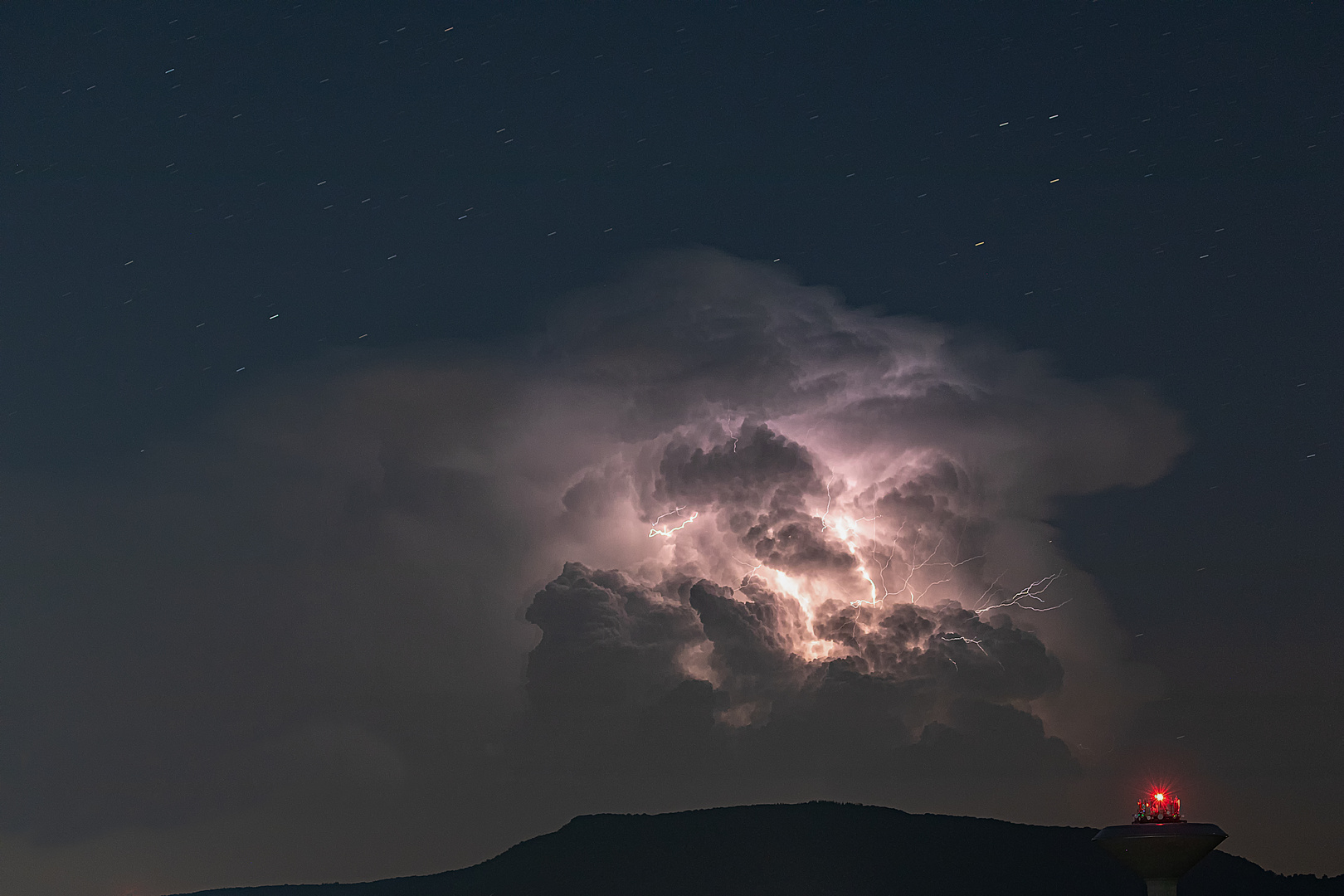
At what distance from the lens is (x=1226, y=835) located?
2469 inches

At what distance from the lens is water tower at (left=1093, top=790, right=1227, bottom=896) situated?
62.3 meters

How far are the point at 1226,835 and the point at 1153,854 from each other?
163 inches

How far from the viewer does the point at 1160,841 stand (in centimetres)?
6238

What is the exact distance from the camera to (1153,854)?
62.8 metres

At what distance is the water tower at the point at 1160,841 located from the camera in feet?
204
